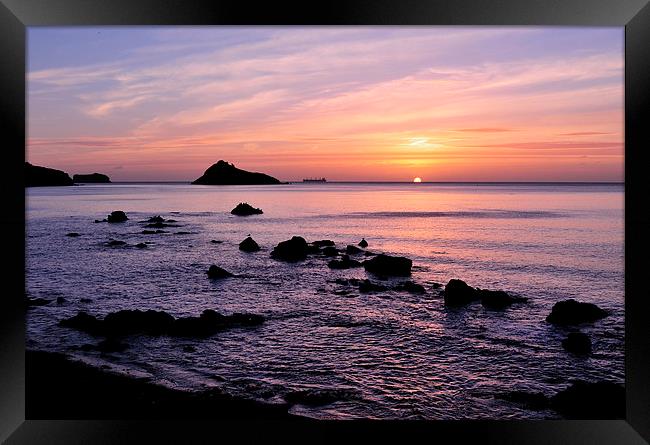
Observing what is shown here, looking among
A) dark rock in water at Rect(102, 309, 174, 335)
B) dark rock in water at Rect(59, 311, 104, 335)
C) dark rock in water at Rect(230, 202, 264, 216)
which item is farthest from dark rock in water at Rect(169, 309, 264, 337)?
dark rock in water at Rect(230, 202, 264, 216)

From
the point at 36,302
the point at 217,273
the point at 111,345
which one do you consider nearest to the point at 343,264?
the point at 217,273

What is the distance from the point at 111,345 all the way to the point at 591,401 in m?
7.84

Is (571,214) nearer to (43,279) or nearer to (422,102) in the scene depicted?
(43,279)

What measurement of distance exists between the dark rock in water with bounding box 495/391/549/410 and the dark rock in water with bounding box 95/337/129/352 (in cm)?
656

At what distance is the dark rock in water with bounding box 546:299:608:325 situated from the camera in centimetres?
1111

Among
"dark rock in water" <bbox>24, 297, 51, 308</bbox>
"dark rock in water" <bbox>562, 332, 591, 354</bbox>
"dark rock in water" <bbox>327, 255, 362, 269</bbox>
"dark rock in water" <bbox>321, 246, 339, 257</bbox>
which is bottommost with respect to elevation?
"dark rock in water" <bbox>562, 332, 591, 354</bbox>

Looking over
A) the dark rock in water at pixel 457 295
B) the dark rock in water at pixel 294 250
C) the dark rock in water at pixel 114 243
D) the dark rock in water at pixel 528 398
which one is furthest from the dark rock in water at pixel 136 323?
the dark rock in water at pixel 114 243

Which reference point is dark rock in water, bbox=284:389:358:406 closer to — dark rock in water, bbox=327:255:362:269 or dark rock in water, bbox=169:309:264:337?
dark rock in water, bbox=169:309:264:337

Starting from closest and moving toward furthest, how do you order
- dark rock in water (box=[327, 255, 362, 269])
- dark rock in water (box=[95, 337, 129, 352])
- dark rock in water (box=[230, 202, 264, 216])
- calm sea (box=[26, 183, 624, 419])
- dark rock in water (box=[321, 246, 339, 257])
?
calm sea (box=[26, 183, 624, 419]) < dark rock in water (box=[95, 337, 129, 352]) < dark rock in water (box=[327, 255, 362, 269]) < dark rock in water (box=[321, 246, 339, 257]) < dark rock in water (box=[230, 202, 264, 216])

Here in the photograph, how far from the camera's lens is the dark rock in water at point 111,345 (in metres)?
8.69

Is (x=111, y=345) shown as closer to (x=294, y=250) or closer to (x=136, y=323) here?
(x=136, y=323)

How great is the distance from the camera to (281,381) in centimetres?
779
